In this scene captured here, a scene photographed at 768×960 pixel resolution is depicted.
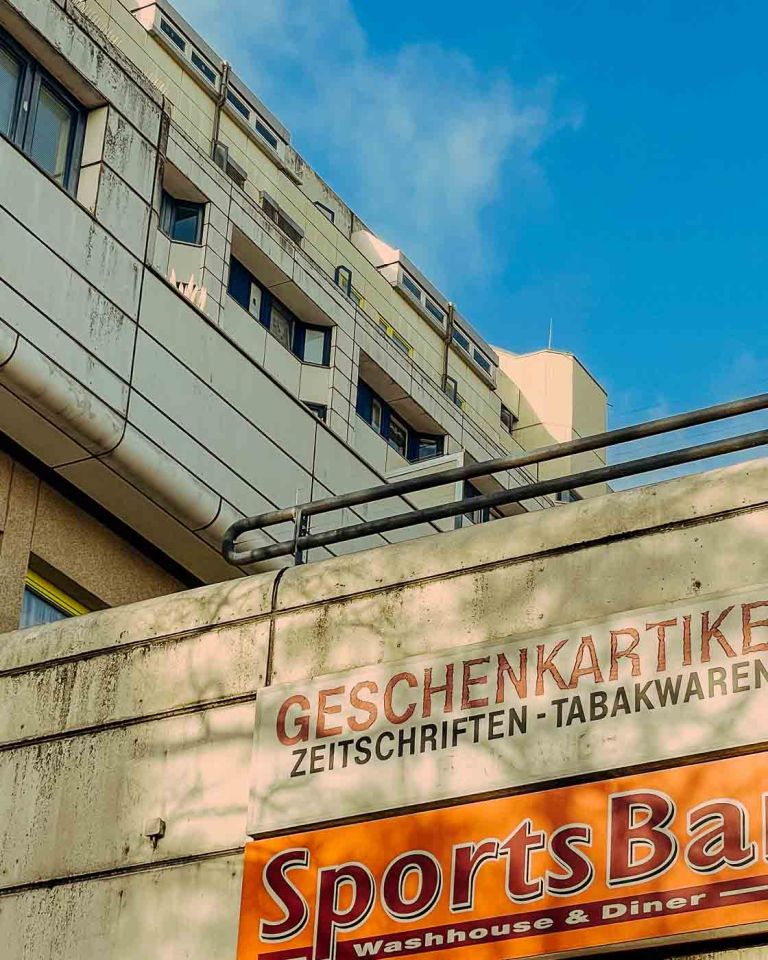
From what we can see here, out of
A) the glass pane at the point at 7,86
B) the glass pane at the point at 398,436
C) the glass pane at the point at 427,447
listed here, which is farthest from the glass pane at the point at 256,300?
the glass pane at the point at 7,86

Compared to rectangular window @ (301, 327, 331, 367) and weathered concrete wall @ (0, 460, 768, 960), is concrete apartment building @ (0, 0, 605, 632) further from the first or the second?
rectangular window @ (301, 327, 331, 367)

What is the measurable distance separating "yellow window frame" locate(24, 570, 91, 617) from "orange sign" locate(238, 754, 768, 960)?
18.4ft

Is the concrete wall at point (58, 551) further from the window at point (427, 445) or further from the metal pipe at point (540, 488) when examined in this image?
the window at point (427, 445)

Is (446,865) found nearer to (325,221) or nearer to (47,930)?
(47,930)

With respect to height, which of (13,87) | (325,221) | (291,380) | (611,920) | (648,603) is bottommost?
(611,920)

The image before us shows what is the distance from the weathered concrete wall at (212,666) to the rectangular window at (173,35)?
81.7 feet

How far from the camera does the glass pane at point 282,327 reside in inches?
1107

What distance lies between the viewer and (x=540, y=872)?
8719 millimetres

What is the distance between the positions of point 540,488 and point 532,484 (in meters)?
0.21

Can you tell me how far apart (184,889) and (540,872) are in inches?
87.2

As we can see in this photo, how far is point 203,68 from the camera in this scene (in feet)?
114

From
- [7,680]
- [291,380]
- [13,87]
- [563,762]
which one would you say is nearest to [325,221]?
[291,380]

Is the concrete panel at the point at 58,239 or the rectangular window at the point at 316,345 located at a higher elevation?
the rectangular window at the point at 316,345

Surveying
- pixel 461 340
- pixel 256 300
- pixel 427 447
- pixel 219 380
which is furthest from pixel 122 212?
pixel 461 340
